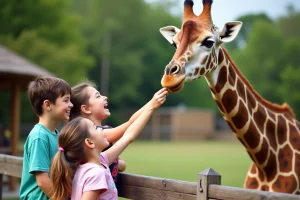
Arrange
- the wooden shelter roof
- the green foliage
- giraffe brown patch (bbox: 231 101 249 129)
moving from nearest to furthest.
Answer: giraffe brown patch (bbox: 231 101 249 129)
the wooden shelter roof
the green foliage

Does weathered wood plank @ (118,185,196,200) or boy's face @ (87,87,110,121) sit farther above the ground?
boy's face @ (87,87,110,121)

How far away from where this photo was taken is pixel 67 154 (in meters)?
2.87

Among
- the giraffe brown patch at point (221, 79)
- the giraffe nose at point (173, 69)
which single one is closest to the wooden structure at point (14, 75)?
the giraffe brown patch at point (221, 79)

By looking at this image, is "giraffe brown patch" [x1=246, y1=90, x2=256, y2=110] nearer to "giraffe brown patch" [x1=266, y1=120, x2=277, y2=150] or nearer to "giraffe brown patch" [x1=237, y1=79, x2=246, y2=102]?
"giraffe brown patch" [x1=237, y1=79, x2=246, y2=102]

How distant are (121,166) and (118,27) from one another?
143ft

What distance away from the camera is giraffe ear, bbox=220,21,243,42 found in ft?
14.2

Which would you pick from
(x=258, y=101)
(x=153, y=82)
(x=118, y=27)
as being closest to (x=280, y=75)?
(x=153, y=82)

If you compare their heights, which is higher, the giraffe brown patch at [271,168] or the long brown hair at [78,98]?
the long brown hair at [78,98]

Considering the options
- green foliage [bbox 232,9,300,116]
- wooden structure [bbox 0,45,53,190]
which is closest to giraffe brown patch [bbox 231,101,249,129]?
wooden structure [bbox 0,45,53,190]

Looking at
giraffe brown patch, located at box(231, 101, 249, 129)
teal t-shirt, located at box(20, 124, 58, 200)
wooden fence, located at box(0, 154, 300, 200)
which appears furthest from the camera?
giraffe brown patch, located at box(231, 101, 249, 129)

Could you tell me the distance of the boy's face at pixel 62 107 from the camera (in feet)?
10.5

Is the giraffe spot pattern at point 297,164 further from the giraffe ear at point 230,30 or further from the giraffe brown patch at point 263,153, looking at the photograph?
the giraffe ear at point 230,30

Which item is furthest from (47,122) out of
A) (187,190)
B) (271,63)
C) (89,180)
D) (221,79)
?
(271,63)

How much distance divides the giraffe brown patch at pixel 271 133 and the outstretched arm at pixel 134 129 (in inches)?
67.8
